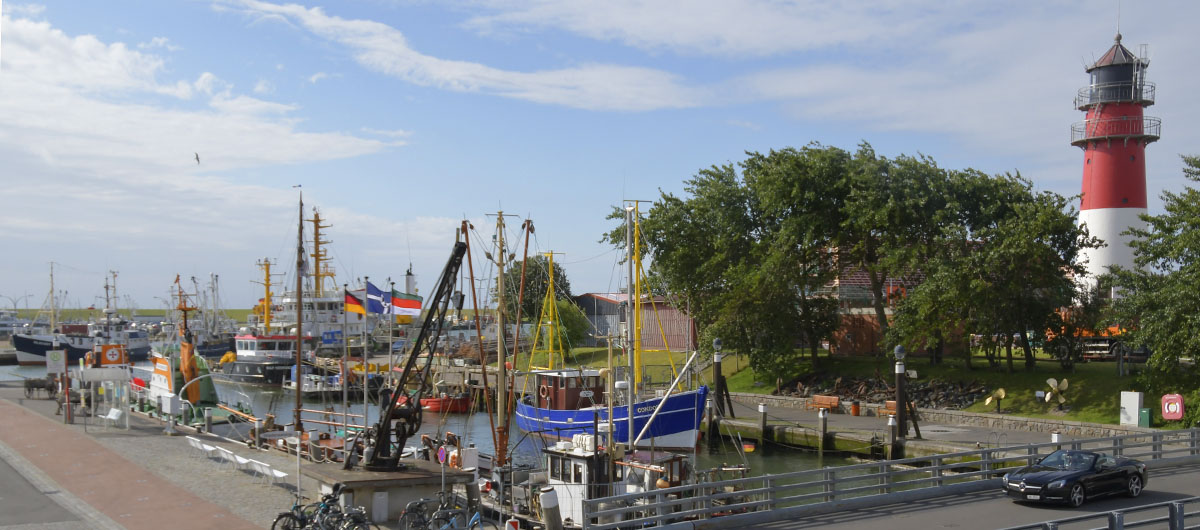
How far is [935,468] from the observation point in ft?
66.5

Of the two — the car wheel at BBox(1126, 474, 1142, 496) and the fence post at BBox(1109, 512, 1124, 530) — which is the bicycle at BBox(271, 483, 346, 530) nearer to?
the fence post at BBox(1109, 512, 1124, 530)

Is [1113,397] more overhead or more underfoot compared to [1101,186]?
more underfoot

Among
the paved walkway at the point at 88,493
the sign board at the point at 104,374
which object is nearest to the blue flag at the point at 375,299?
the paved walkway at the point at 88,493

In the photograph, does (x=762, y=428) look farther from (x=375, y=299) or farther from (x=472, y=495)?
(x=472, y=495)

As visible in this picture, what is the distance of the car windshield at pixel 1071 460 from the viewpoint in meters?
19.6

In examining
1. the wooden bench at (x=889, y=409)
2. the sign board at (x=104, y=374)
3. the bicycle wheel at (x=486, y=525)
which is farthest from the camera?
the wooden bench at (x=889, y=409)

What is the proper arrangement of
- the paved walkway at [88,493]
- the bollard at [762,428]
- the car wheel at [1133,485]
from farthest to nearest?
the bollard at [762,428]
the paved walkway at [88,493]
the car wheel at [1133,485]

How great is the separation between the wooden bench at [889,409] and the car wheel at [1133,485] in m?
22.9

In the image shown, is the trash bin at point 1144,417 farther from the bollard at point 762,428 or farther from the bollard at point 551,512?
the bollard at point 551,512

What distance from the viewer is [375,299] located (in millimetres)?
32250

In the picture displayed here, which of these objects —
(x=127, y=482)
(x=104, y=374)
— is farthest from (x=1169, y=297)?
(x=104, y=374)

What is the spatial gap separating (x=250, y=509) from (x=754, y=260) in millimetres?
36202

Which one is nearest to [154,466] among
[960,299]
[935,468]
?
[935,468]

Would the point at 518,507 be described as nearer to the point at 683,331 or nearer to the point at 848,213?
the point at 848,213
